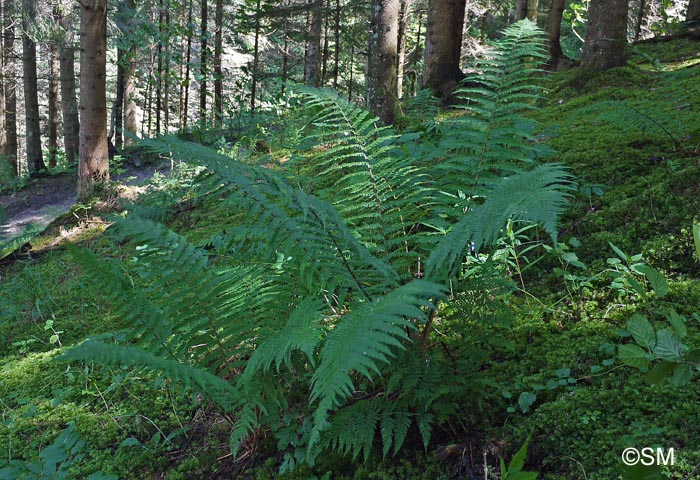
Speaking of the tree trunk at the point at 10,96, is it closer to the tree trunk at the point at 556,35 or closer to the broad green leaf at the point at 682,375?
the tree trunk at the point at 556,35

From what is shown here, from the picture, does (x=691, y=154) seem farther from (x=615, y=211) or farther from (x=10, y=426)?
(x=10, y=426)

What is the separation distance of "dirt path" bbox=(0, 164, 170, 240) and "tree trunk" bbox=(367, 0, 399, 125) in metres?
7.10

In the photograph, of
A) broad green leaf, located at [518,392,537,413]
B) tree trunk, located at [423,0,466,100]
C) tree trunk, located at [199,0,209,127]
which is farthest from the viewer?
tree trunk, located at [199,0,209,127]

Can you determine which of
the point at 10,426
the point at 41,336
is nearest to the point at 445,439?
the point at 10,426

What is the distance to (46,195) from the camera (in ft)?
39.2

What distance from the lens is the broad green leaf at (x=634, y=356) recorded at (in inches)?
59.3

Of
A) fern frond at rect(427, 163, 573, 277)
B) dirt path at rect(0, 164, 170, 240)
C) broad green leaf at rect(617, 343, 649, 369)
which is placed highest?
fern frond at rect(427, 163, 573, 277)

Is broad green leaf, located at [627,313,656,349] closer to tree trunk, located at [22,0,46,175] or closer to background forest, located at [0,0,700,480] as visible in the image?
background forest, located at [0,0,700,480]

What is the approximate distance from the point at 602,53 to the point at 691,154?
260 cm

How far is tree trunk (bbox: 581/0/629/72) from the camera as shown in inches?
187

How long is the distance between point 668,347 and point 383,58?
14.7 ft

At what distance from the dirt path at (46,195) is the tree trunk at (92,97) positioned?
4.57m

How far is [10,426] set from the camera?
2486 millimetres

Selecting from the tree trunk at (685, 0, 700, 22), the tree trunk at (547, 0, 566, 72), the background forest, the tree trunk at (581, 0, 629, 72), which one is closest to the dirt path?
the tree trunk at (547, 0, 566, 72)
